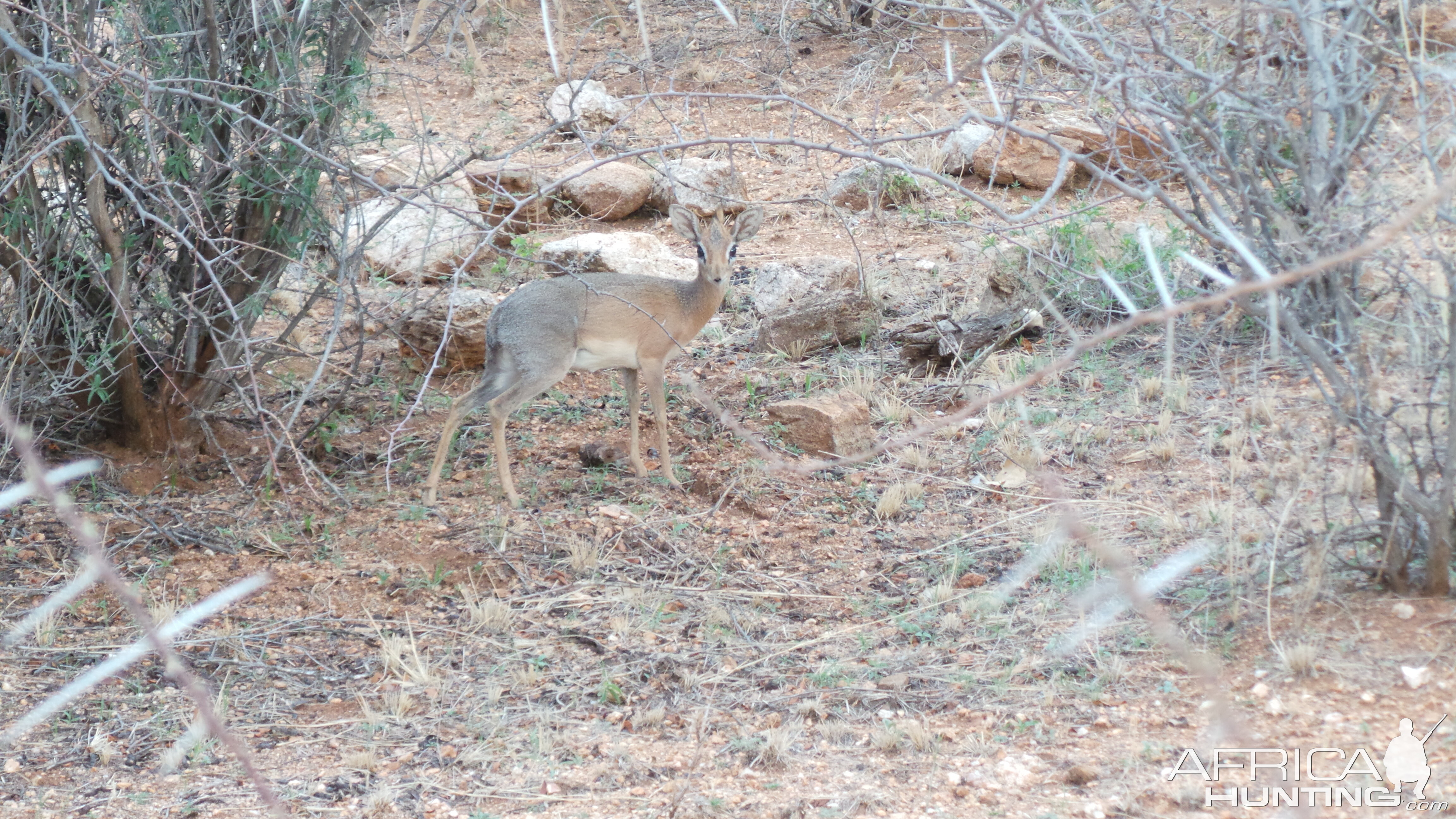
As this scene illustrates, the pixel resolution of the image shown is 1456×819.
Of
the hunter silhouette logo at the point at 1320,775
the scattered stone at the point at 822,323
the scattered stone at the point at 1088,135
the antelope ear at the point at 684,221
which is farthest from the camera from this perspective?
the scattered stone at the point at 1088,135

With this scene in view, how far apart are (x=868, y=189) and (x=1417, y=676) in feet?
22.8

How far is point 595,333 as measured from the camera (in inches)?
265

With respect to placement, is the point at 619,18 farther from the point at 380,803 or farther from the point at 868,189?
the point at 380,803

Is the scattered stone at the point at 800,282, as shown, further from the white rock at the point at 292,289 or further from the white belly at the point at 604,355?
the white rock at the point at 292,289

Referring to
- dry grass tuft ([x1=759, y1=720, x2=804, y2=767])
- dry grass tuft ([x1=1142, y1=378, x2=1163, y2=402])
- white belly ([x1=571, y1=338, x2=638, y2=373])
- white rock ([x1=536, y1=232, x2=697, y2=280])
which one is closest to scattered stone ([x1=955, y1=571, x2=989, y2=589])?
dry grass tuft ([x1=759, y1=720, x2=804, y2=767])

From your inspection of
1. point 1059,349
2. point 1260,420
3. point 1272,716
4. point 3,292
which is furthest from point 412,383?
point 1272,716

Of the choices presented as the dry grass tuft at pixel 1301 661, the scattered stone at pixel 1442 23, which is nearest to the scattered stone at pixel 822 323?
the scattered stone at pixel 1442 23

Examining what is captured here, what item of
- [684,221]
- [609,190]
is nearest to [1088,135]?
[609,190]

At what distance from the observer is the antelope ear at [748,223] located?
23.0ft

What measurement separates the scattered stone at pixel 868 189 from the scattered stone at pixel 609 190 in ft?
5.35

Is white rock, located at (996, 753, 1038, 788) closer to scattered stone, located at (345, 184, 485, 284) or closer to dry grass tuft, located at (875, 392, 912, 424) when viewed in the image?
dry grass tuft, located at (875, 392, 912, 424)

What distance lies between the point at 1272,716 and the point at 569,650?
2.41 metres

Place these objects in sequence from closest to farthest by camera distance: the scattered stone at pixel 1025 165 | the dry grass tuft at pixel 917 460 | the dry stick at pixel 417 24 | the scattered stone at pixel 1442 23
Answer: the dry grass tuft at pixel 917 460 → the dry stick at pixel 417 24 → the scattered stone at pixel 1442 23 → the scattered stone at pixel 1025 165

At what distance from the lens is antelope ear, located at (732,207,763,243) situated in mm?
7020
